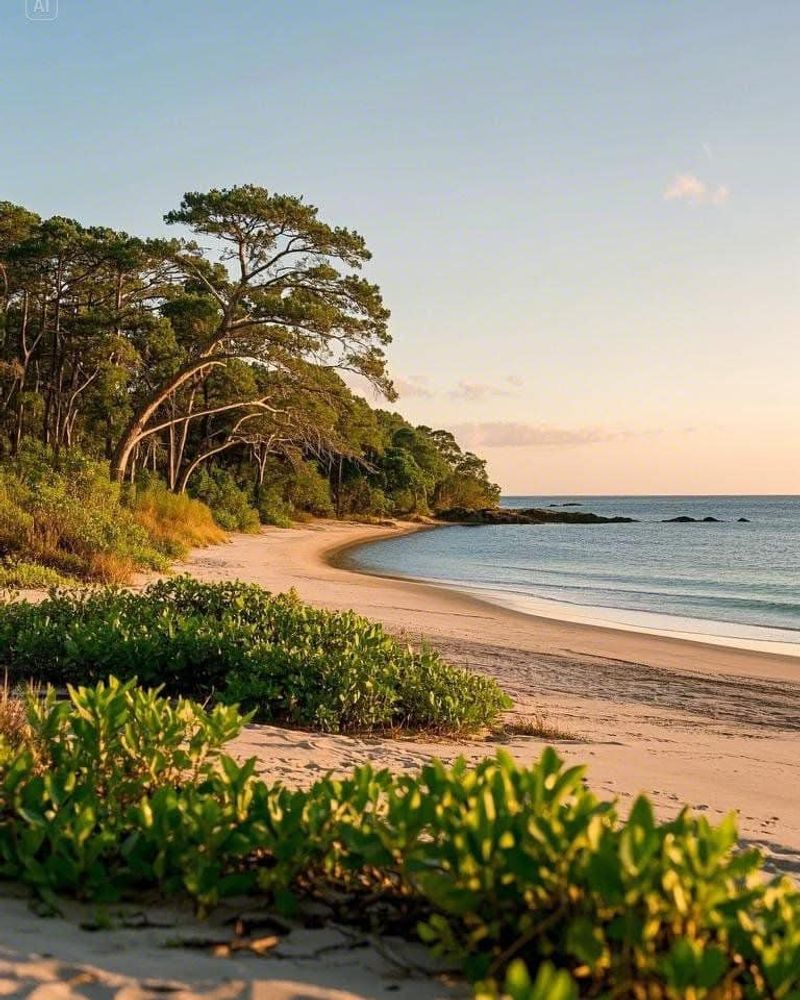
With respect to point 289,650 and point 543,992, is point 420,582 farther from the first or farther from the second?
point 543,992

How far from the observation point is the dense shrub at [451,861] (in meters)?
2.22

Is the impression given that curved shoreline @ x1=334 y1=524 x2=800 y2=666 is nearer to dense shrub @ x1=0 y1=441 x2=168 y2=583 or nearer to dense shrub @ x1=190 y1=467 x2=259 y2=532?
dense shrub @ x1=0 y1=441 x2=168 y2=583

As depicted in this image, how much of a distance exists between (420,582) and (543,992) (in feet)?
86.0

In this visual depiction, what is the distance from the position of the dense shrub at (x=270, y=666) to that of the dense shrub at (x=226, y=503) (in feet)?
112

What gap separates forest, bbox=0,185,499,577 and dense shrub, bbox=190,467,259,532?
11cm

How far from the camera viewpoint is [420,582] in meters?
28.0

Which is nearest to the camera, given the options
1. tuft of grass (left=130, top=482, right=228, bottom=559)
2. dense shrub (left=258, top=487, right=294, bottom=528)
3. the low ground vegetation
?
the low ground vegetation

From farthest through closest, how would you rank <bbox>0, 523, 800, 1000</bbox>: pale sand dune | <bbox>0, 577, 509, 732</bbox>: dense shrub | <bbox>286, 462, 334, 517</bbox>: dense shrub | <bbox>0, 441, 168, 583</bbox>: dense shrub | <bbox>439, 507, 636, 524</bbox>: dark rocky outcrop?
<bbox>439, 507, 636, 524</bbox>: dark rocky outcrop → <bbox>286, 462, 334, 517</bbox>: dense shrub → <bbox>0, 441, 168, 583</bbox>: dense shrub → <bbox>0, 577, 509, 732</bbox>: dense shrub → <bbox>0, 523, 800, 1000</bbox>: pale sand dune

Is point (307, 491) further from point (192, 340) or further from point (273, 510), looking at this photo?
point (192, 340)

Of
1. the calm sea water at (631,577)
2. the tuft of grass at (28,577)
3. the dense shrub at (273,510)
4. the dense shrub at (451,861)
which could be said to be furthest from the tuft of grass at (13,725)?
the dense shrub at (273,510)

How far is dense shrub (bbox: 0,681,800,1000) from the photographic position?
222 cm

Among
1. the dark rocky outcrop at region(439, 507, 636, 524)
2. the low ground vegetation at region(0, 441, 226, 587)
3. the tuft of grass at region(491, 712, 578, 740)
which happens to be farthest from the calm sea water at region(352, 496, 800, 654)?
the dark rocky outcrop at region(439, 507, 636, 524)

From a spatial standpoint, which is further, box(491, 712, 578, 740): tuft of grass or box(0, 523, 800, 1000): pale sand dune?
box(491, 712, 578, 740): tuft of grass

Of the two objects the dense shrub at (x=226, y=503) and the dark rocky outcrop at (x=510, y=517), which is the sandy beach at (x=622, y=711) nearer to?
the dense shrub at (x=226, y=503)
